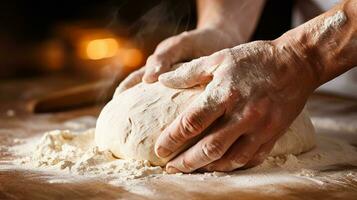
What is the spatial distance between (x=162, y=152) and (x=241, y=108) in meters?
0.22

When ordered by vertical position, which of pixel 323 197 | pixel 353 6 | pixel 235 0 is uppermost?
pixel 235 0

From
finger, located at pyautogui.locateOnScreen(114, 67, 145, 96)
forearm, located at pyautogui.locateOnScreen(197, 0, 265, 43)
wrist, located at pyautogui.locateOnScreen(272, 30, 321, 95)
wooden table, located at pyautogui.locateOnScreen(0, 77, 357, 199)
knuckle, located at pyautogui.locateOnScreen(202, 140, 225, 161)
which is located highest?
forearm, located at pyautogui.locateOnScreen(197, 0, 265, 43)

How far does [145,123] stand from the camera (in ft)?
4.50

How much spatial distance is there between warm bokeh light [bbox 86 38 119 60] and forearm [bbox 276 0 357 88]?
2167mm

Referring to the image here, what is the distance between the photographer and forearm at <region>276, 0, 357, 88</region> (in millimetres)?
1319

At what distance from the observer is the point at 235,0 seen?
223 centimetres

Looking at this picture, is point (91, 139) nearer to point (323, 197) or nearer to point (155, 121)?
point (155, 121)

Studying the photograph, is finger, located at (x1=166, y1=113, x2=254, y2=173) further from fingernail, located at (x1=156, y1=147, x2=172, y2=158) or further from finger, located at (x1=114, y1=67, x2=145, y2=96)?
finger, located at (x1=114, y1=67, x2=145, y2=96)

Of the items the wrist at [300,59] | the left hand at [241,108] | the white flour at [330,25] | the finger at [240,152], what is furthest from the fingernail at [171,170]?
the white flour at [330,25]

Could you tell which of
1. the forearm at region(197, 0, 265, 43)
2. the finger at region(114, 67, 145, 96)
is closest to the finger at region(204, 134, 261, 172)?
the finger at region(114, 67, 145, 96)

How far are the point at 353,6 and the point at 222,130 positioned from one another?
46cm

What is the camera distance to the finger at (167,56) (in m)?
1.57

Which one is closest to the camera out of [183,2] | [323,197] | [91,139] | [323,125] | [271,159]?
[323,197]

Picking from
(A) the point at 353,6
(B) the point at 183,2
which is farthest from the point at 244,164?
(B) the point at 183,2
